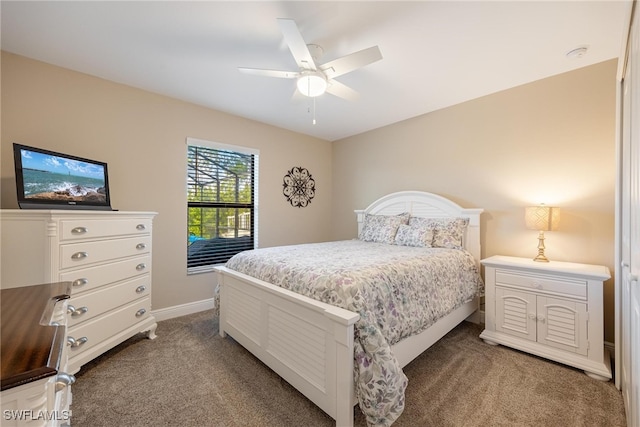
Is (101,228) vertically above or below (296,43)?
below

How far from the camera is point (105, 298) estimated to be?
2080mm

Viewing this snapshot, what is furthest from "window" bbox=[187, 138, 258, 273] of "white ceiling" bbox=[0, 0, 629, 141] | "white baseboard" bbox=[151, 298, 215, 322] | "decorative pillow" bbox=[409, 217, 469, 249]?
"decorative pillow" bbox=[409, 217, 469, 249]

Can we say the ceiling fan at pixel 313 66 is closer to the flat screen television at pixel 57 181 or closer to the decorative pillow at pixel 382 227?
the flat screen television at pixel 57 181

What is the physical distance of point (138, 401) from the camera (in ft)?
5.65

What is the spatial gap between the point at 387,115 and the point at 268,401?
337 cm

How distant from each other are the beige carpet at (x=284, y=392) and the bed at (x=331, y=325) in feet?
0.60

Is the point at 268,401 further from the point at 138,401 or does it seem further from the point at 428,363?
the point at 428,363

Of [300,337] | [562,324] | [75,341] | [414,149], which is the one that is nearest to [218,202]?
[75,341]

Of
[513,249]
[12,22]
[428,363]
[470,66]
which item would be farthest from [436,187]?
[12,22]

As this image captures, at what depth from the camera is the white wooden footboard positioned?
1.44m

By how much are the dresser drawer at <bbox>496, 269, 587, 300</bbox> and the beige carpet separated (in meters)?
0.57

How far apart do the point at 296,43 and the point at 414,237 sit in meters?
2.26

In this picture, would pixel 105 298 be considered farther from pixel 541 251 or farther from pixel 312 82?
pixel 541 251

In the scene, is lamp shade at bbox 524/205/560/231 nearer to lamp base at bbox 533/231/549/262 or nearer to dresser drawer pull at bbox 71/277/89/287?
lamp base at bbox 533/231/549/262
